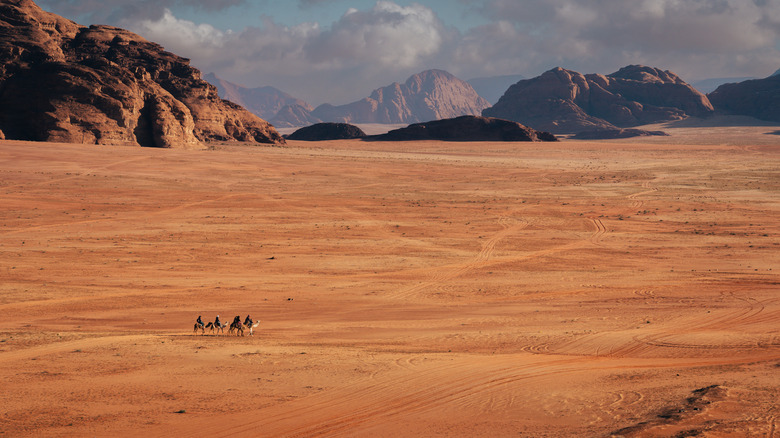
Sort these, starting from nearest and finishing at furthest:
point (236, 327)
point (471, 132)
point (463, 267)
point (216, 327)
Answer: point (236, 327) → point (216, 327) → point (463, 267) → point (471, 132)

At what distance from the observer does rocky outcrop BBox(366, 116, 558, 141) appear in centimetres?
12756

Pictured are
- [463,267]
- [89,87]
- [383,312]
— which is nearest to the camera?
[383,312]

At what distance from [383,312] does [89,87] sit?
60635 mm

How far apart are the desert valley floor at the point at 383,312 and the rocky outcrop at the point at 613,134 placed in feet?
403

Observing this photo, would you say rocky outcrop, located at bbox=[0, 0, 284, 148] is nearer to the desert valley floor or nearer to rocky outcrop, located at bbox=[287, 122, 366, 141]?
the desert valley floor

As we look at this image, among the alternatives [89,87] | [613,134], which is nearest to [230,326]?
[89,87]

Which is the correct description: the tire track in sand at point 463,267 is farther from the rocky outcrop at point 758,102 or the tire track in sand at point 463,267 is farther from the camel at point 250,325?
the rocky outcrop at point 758,102

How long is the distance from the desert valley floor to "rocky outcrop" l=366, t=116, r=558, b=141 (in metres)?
81.2

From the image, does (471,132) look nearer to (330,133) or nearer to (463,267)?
(330,133)

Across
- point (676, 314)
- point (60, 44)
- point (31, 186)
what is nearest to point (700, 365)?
point (676, 314)

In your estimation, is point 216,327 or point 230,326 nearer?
point 230,326

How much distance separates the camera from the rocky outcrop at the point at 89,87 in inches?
2596

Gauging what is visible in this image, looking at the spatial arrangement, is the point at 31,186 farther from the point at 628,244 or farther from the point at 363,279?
the point at 628,244

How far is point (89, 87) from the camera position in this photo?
66438 mm
